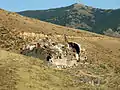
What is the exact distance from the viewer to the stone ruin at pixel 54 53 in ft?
182

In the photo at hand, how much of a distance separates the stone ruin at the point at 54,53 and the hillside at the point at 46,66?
5.26 feet

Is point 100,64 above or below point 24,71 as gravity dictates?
below

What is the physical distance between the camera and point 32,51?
5822cm

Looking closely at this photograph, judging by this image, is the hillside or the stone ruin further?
the stone ruin

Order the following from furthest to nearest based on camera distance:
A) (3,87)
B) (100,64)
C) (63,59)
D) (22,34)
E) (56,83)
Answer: (22,34), (100,64), (63,59), (56,83), (3,87)

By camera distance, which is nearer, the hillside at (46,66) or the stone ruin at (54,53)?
the hillside at (46,66)

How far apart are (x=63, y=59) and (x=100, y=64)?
44.1 feet

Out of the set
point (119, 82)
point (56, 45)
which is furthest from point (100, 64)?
point (119, 82)

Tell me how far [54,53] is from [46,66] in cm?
970

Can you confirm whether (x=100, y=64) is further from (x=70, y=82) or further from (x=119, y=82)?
(x=70, y=82)

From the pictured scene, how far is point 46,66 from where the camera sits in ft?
155

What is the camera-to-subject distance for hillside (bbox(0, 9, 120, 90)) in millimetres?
39375

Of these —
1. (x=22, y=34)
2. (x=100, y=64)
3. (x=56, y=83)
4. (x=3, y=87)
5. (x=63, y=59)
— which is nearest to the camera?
(x=3, y=87)

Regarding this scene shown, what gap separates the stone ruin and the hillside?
5.26ft
